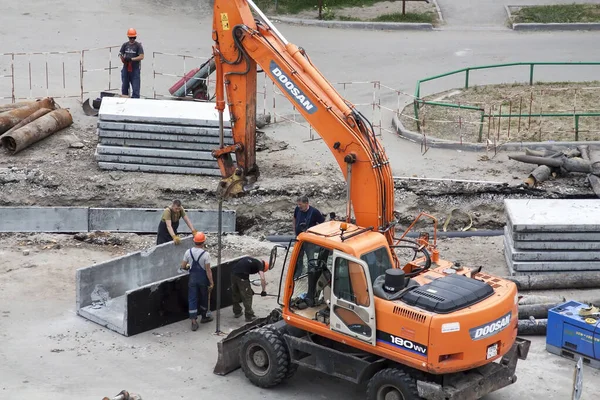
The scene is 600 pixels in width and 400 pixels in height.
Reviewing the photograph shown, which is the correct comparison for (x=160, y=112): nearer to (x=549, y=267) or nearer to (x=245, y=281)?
(x=245, y=281)

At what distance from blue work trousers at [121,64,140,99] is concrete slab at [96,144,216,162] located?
265cm

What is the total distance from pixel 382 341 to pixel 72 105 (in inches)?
524

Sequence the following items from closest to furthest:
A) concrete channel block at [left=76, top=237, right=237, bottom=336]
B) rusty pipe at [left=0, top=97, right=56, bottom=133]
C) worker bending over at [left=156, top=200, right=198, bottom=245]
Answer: concrete channel block at [left=76, top=237, right=237, bottom=336], worker bending over at [left=156, top=200, right=198, bottom=245], rusty pipe at [left=0, top=97, right=56, bottom=133]

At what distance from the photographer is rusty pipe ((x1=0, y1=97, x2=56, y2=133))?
22.1 meters

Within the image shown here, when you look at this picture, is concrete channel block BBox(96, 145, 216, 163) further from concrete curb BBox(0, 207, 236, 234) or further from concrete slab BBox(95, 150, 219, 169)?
concrete curb BBox(0, 207, 236, 234)

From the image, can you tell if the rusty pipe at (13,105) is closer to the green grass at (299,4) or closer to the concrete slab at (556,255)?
the green grass at (299,4)

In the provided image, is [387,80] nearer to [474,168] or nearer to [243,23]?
[474,168]

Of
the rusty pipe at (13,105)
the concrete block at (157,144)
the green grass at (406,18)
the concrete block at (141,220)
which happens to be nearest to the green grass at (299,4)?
the green grass at (406,18)

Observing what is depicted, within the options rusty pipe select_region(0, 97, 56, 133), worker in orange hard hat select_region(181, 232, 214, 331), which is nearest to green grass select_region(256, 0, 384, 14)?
rusty pipe select_region(0, 97, 56, 133)

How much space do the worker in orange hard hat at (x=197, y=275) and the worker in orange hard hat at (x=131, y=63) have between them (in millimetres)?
8252

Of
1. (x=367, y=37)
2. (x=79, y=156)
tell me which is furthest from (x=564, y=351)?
(x=367, y=37)

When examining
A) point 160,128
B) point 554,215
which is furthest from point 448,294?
point 160,128

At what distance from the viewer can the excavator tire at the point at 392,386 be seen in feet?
42.3

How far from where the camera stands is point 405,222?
20.2 meters
